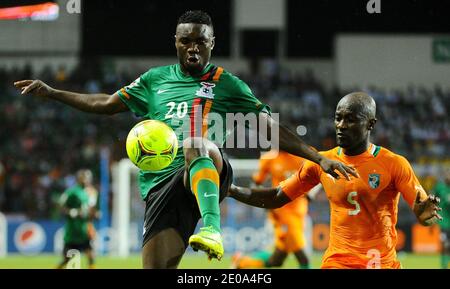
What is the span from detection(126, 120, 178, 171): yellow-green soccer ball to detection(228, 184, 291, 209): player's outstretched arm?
0.71m

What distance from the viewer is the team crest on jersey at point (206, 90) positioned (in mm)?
5812

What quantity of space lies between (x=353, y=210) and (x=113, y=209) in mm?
12773

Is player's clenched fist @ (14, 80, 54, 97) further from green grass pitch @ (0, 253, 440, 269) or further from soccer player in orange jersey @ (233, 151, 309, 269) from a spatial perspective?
green grass pitch @ (0, 253, 440, 269)

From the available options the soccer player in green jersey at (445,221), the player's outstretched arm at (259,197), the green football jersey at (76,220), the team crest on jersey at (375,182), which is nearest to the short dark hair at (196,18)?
the player's outstretched arm at (259,197)

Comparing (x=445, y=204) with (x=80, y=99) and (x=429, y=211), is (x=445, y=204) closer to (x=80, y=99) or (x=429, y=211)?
(x=429, y=211)

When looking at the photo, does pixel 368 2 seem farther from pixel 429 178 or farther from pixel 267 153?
pixel 429 178

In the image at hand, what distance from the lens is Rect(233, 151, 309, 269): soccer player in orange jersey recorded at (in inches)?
434

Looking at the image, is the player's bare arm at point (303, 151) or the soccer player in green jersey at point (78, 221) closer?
the player's bare arm at point (303, 151)

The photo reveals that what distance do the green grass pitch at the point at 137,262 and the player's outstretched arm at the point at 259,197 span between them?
808 centimetres

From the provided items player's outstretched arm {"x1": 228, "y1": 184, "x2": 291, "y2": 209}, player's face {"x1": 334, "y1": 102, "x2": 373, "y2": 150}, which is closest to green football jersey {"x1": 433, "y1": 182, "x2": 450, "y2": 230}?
player's outstretched arm {"x1": 228, "y1": 184, "x2": 291, "y2": 209}

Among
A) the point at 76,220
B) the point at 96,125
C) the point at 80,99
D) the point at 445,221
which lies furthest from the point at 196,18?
the point at 96,125

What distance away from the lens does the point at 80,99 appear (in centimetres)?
607

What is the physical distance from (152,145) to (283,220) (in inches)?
247

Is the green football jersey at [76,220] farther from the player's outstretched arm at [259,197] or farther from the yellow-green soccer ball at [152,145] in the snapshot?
the yellow-green soccer ball at [152,145]
